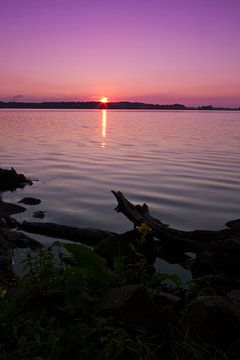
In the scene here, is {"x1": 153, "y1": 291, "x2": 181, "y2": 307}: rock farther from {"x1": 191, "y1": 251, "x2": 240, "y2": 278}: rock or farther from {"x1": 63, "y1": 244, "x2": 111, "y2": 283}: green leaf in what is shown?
{"x1": 191, "y1": 251, "x2": 240, "y2": 278}: rock

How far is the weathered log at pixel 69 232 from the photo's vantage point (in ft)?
36.4

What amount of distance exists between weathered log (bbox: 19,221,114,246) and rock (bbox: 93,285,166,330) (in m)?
6.08

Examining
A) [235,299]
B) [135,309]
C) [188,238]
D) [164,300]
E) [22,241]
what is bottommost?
[22,241]

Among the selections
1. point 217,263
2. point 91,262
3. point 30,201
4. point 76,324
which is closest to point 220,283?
point 217,263

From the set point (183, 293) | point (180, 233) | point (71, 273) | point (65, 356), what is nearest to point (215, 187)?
point (180, 233)

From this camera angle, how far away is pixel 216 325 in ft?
15.0

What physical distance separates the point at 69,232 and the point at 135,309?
6871 millimetres

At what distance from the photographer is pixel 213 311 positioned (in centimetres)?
459

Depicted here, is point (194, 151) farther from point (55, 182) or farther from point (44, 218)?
point (44, 218)

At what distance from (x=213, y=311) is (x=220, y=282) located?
10.7 feet

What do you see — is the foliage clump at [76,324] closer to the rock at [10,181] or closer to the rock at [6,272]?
the rock at [6,272]

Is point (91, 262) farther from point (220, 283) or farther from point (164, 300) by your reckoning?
point (220, 283)

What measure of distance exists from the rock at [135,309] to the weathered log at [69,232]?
6079 millimetres

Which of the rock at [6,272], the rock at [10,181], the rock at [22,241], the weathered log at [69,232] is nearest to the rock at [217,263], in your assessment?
the weathered log at [69,232]
